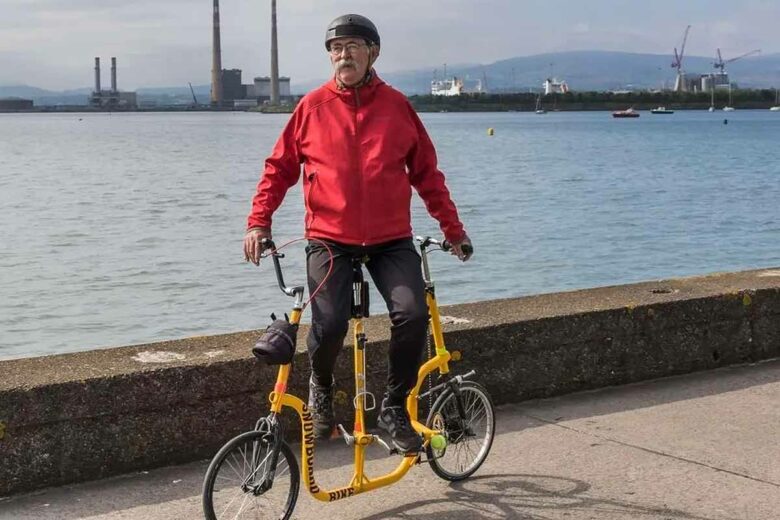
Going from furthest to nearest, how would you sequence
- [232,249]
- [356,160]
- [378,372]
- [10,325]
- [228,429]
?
[232,249]
[10,325]
[378,372]
[228,429]
[356,160]

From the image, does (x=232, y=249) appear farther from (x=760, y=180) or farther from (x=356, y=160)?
(x=760, y=180)

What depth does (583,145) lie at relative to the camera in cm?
8706

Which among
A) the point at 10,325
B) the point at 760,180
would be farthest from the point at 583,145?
the point at 10,325

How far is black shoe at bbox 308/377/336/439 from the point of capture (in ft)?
14.9

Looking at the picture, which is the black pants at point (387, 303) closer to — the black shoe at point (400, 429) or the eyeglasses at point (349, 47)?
the black shoe at point (400, 429)

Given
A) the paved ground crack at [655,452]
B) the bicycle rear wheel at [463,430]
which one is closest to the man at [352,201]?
the bicycle rear wheel at [463,430]

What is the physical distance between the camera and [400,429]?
459 cm

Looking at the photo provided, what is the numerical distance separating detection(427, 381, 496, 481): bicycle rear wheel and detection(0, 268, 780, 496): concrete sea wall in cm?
74

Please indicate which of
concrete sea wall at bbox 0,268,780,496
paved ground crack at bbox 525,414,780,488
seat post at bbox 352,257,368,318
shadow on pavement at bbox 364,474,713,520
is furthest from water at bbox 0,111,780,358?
seat post at bbox 352,257,368,318

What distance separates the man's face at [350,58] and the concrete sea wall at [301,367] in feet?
4.85

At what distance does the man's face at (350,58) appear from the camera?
4398mm

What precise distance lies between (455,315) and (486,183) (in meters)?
40.1

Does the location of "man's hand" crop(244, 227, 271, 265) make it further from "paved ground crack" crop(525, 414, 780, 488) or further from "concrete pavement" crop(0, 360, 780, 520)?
"paved ground crack" crop(525, 414, 780, 488)

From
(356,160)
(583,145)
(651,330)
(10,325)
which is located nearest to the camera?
Result: (356,160)
